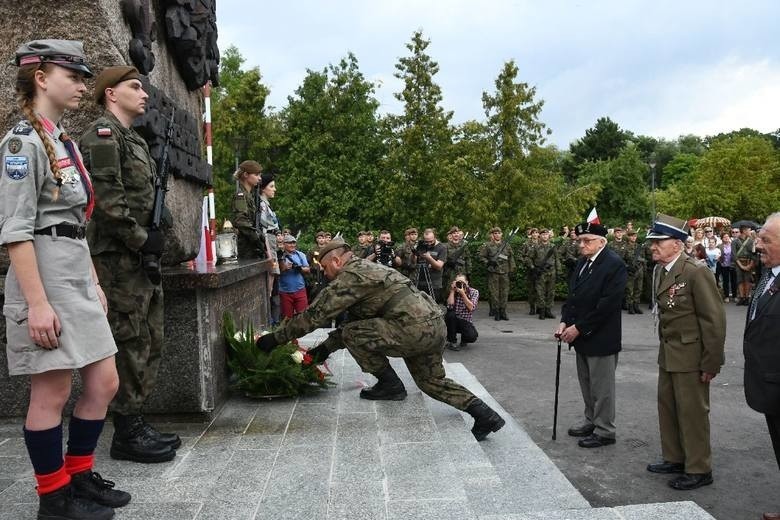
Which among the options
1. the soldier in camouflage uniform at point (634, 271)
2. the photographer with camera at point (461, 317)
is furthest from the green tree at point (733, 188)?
the photographer with camera at point (461, 317)

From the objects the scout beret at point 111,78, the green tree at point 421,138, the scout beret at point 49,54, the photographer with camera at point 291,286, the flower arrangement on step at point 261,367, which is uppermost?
the green tree at point 421,138

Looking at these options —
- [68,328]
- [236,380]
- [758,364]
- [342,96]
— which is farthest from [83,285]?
[342,96]

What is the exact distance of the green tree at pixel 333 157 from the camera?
96.1 feet

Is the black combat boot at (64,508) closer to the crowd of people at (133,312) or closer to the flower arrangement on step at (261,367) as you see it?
the crowd of people at (133,312)

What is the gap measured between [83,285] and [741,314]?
15160mm

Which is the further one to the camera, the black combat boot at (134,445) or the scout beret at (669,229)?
the scout beret at (669,229)

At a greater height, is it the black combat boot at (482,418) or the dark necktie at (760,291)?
the dark necktie at (760,291)

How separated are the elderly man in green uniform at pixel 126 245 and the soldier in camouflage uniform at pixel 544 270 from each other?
1199 cm

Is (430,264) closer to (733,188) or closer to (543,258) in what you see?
(543,258)

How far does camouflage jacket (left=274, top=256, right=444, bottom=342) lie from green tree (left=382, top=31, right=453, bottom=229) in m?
17.1

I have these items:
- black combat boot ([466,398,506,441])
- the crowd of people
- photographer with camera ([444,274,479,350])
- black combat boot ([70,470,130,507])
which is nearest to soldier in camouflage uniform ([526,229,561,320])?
photographer with camera ([444,274,479,350])

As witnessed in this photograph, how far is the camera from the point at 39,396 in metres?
2.81

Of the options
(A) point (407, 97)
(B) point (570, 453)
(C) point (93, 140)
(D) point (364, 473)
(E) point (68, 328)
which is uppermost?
(A) point (407, 97)

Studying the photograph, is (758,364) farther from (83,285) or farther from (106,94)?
(106,94)
